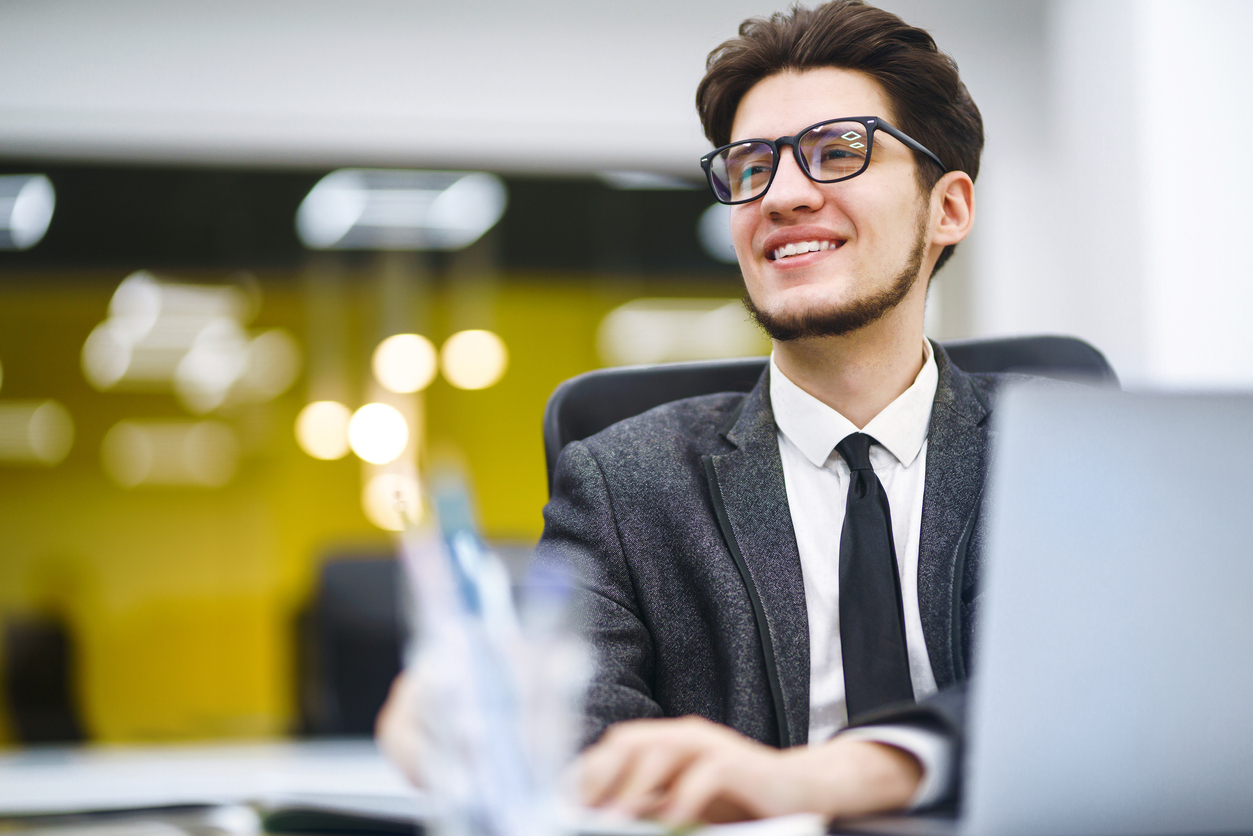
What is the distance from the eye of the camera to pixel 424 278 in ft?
16.0

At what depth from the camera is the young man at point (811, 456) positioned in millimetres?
1119

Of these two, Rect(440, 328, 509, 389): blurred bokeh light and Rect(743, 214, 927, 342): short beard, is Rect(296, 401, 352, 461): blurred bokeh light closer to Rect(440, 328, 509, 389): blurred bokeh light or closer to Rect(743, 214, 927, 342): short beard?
Rect(440, 328, 509, 389): blurred bokeh light

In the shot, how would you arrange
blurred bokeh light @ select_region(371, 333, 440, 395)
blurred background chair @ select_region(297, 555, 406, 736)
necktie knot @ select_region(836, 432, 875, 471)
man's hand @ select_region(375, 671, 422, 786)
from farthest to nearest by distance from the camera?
blurred bokeh light @ select_region(371, 333, 440, 395) < blurred background chair @ select_region(297, 555, 406, 736) < necktie knot @ select_region(836, 432, 875, 471) < man's hand @ select_region(375, 671, 422, 786)

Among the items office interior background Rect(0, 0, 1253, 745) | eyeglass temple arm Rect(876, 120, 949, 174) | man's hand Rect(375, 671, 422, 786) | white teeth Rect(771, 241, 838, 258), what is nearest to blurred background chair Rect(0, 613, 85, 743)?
office interior background Rect(0, 0, 1253, 745)

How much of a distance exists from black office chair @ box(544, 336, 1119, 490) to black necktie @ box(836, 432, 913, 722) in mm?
337

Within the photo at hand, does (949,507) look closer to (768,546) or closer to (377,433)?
(768,546)

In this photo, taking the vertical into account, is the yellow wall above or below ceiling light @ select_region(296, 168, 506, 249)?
below

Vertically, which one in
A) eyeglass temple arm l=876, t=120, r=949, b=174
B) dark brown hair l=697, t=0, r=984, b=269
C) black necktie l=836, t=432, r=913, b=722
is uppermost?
dark brown hair l=697, t=0, r=984, b=269

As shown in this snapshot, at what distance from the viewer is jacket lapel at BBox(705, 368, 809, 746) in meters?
1.12

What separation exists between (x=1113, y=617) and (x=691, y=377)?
3.10 feet

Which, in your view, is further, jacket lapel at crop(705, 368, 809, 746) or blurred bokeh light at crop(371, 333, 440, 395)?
blurred bokeh light at crop(371, 333, 440, 395)

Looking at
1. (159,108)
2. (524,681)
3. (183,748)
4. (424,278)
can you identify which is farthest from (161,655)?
(524,681)

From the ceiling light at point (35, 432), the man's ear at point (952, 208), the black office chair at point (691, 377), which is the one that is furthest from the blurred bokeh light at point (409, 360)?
the man's ear at point (952, 208)

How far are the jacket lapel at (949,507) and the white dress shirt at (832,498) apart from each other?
0.05ft
